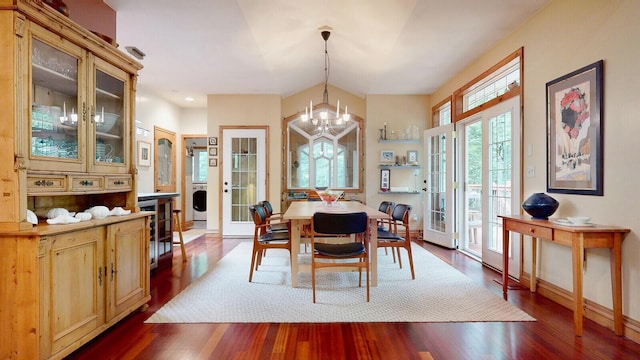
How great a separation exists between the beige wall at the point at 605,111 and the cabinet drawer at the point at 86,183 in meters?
3.57

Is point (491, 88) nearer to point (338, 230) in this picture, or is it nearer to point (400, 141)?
point (400, 141)

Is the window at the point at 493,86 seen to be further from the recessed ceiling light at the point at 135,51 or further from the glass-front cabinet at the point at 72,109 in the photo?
the recessed ceiling light at the point at 135,51

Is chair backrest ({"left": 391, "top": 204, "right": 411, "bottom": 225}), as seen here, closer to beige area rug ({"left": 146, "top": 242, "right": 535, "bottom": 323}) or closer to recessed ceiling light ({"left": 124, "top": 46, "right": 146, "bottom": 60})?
beige area rug ({"left": 146, "top": 242, "right": 535, "bottom": 323})

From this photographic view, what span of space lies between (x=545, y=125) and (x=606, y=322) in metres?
1.64

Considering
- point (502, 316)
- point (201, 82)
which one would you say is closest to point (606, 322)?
point (502, 316)

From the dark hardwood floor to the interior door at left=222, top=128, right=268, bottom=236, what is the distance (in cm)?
349

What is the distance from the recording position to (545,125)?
9.84 feet

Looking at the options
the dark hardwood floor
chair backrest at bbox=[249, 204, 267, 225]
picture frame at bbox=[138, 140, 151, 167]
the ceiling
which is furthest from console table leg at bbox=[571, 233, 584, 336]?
picture frame at bbox=[138, 140, 151, 167]

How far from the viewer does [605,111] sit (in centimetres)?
237

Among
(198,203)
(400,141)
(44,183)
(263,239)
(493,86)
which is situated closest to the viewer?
(44,183)

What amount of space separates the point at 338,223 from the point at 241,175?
146 inches

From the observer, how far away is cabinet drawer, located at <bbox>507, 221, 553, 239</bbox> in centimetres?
249

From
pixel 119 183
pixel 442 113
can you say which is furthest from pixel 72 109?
pixel 442 113

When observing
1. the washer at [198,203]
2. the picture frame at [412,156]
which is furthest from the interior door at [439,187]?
the washer at [198,203]
